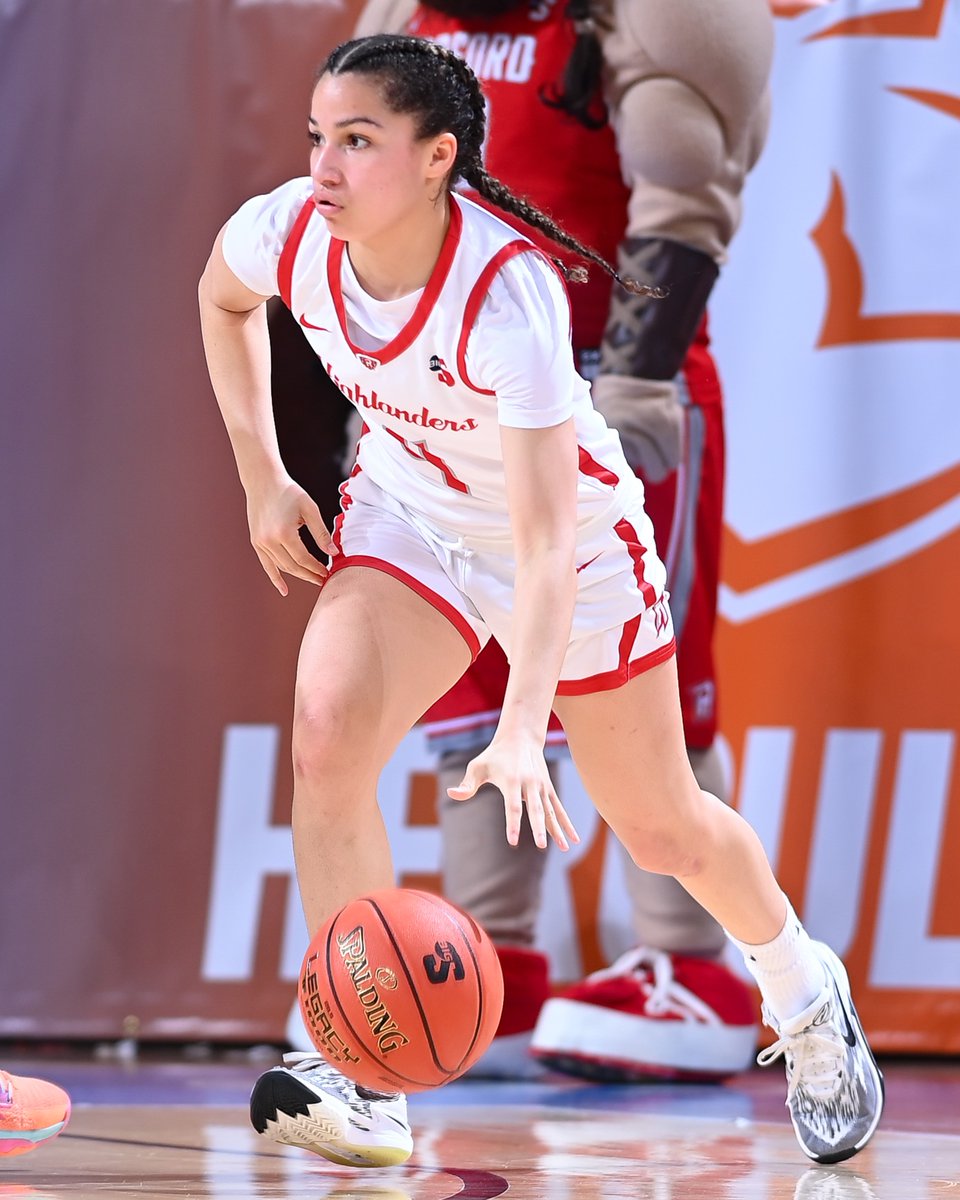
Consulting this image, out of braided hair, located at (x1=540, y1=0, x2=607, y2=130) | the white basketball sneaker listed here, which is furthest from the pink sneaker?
braided hair, located at (x1=540, y1=0, x2=607, y2=130)

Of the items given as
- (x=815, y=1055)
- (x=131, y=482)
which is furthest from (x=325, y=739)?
(x=131, y=482)

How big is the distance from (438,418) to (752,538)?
6.20 feet

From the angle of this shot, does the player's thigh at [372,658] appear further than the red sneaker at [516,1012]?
No

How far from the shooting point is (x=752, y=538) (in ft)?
13.9

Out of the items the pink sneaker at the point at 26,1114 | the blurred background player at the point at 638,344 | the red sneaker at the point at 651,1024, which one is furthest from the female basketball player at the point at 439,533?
the red sneaker at the point at 651,1024

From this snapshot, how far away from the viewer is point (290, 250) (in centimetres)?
250

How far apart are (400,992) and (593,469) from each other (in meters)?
0.81

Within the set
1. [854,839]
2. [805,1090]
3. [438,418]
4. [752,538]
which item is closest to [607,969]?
[854,839]

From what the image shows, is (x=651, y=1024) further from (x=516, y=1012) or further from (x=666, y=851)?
(x=666, y=851)

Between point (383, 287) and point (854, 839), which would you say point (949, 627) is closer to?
point (854, 839)

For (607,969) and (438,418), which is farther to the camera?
(607,969)

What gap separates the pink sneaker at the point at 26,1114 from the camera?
2.36 metres

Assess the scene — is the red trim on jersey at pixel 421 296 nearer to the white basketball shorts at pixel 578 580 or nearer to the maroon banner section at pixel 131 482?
the white basketball shorts at pixel 578 580

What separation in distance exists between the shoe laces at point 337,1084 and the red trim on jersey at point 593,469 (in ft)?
2.92
